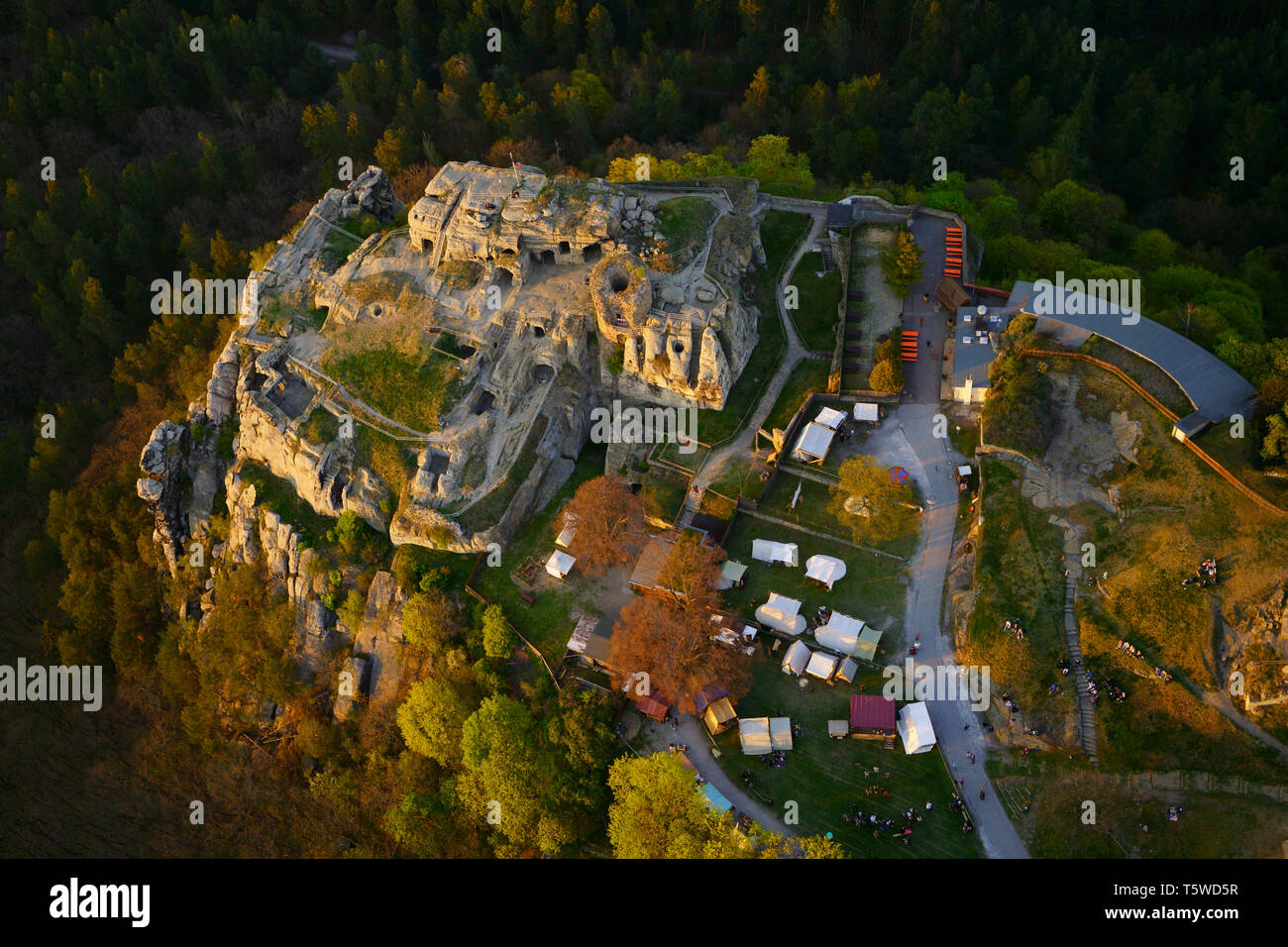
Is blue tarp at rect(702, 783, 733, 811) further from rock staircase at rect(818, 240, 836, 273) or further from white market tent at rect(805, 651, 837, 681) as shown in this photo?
rock staircase at rect(818, 240, 836, 273)

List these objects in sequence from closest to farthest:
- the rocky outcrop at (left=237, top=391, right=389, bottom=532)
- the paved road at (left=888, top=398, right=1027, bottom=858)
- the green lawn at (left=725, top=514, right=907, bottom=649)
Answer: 1. the paved road at (left=888, top=398, right=1027, bottom=858)
2. the green lawn at (left=725, top=514, right=907, bottom=649)
3. the rocky outcrop at (left=237, top=391, right=389, bottom=532)

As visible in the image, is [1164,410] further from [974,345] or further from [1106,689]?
[1106,689]

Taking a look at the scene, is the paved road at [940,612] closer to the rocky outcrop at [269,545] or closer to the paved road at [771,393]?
the paved road at [771,393]

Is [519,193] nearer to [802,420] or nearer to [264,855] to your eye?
[802,420]

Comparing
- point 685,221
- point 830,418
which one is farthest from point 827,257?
point 830,418

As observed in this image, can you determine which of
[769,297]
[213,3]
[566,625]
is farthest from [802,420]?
[213,3]

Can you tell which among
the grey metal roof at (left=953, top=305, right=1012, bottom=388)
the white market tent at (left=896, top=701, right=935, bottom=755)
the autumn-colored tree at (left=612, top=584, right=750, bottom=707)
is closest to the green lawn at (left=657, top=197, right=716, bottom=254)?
the grey metal roof at (left=953, top=305, right=1012, bottom=388)
